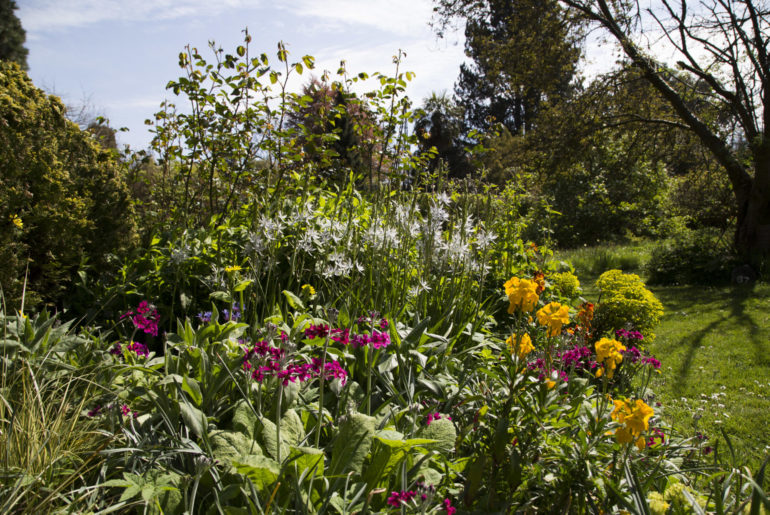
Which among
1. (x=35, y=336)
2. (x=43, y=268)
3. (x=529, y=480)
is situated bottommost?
(x=529, y=480)

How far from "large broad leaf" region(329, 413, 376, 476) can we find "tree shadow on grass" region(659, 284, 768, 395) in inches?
147

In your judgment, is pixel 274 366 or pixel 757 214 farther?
pixel 757 214

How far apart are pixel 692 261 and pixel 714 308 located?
9.26 feet

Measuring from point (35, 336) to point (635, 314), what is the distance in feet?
14.7

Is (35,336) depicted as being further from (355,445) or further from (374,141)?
(374,141)

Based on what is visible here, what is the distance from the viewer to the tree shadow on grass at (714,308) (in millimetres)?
4883

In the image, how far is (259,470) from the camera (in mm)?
1230

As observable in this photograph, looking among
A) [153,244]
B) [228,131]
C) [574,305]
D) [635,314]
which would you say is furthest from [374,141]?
[635,314]

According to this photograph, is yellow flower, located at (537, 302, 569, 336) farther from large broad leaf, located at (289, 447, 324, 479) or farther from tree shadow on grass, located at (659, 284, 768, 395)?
tree shadow on grass, located at (659, 284, 768, 395)

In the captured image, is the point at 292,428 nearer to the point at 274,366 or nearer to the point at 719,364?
the point at 274,366

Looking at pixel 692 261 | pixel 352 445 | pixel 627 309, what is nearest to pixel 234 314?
pixel 352 445

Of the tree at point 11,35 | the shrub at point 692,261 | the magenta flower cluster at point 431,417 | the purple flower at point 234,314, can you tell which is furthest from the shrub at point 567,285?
the tree at point 11,35

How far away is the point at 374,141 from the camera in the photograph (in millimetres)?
4320

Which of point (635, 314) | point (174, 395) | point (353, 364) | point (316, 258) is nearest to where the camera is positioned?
point (174, 395)
